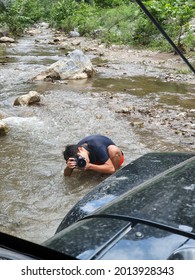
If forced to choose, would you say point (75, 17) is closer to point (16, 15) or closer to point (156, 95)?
point (16, 15)

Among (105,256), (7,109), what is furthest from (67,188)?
(7,109)

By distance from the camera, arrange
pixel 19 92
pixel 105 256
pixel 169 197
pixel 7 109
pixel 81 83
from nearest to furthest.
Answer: pixel 105 256 < pixel 169 197 < pixel 7 109 < pixel 19 92 < pixel 81 83

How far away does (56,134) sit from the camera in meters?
6.07

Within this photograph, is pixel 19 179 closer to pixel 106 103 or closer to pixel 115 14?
pixel 106 103

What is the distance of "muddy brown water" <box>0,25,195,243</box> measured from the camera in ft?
12.6

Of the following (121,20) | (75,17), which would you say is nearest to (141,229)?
(121,20)

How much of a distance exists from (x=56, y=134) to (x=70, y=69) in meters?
5.56

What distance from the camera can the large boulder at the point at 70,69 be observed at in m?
10.8

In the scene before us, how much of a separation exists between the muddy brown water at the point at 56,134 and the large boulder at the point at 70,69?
40cm

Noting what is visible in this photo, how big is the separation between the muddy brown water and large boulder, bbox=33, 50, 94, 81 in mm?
396

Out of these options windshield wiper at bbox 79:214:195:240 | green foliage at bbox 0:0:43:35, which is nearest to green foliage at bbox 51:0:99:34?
green foliage at bbox 0:0:43:35

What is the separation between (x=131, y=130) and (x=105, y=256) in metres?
5.09

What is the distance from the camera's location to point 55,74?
35.4 ft

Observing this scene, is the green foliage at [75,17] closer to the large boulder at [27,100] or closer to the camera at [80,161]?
the large boulder at [27,100]
